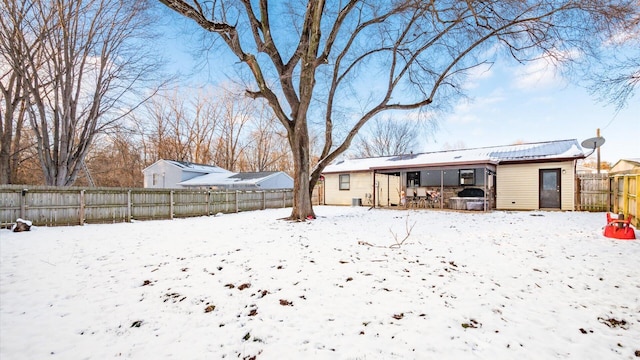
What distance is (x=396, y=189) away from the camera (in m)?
17.7

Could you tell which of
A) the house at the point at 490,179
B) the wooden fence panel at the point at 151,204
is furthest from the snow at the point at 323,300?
the house at the point at 490,179

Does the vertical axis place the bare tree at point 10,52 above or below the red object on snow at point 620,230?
above

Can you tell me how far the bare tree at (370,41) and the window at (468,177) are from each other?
590 cm

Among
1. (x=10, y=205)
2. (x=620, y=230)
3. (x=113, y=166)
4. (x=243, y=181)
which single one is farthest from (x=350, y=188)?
(x=113, y=166)

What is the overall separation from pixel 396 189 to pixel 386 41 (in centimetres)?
983

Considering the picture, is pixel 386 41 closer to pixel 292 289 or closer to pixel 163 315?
pixel 292 289

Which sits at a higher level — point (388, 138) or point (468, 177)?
point (388, 138)

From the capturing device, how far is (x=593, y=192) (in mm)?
12219

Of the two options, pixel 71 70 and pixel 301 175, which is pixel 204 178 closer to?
pixel 71 70

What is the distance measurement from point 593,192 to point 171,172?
2948cm

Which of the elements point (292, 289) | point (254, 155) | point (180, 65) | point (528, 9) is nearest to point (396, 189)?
point (528, 9)

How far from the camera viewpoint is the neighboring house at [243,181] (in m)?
22.6

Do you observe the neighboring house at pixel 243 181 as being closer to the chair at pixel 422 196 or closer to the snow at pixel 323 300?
the chair at pixel 422 196

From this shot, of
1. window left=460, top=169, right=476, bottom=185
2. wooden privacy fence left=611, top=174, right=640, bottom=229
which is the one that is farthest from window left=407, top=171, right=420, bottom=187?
wooden privacy fence left=611, top=174, right=640, bottom=229
